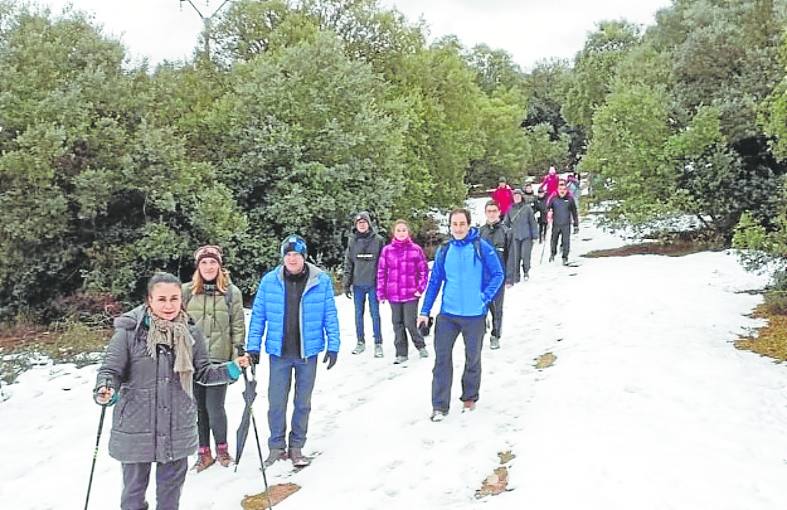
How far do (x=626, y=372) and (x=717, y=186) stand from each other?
1250 cm

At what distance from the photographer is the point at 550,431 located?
636 centimetres

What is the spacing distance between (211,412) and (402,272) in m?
3.46

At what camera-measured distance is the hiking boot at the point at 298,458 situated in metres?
6.41

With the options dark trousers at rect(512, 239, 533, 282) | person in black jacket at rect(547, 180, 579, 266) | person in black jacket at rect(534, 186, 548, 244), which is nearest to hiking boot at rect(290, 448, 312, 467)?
dark trousers at rect(512, 239, 533, 282)

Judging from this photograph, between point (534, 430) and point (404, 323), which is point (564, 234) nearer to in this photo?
point (404, 323)

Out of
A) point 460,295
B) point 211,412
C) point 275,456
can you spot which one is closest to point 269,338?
point 211,412

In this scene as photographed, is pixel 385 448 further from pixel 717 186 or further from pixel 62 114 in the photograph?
pixel 717 186

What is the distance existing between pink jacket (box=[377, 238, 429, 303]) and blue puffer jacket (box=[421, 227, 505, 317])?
1883 millimetres

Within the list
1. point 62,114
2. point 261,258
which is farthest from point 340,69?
point 62,114

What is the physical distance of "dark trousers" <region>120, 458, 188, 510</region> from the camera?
4781mm

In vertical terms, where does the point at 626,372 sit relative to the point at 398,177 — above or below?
below

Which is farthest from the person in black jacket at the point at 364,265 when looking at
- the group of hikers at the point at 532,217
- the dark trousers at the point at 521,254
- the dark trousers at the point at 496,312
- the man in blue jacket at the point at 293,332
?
the dark trousers at the point at 521,254

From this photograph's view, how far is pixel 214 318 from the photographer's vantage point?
20.7 ft

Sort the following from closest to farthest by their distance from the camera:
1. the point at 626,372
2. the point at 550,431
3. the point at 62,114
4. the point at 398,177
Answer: the point at 550,431, the point at 626,372, the point at 62,114, the point at 398,177
